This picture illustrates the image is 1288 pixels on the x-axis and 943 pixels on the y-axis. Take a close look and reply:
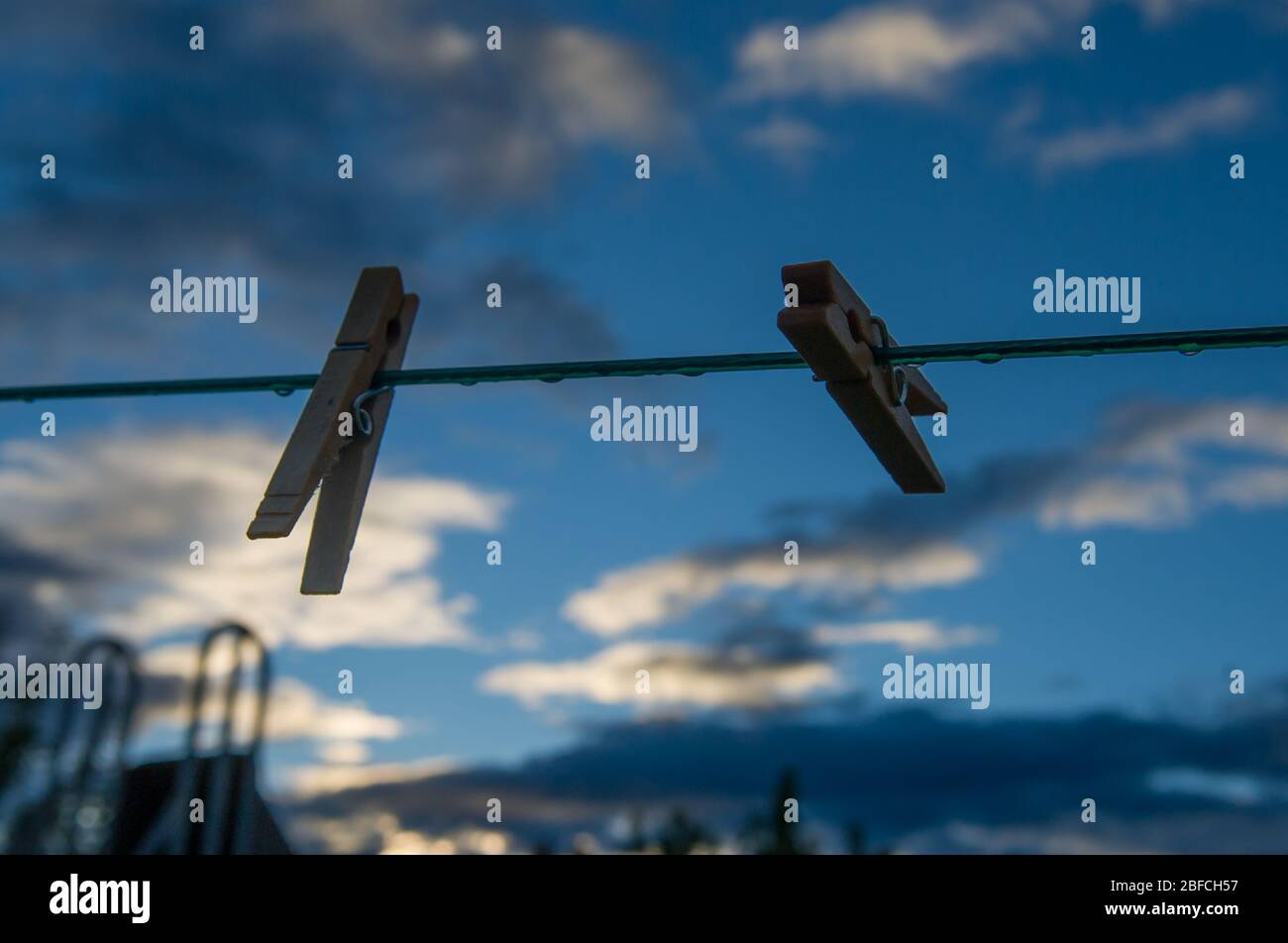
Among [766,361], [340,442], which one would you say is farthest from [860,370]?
[340,442]

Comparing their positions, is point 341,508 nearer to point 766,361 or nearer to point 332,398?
point 332,398

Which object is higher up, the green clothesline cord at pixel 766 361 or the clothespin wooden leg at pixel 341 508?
the green clothesline cord at pixel 766 361

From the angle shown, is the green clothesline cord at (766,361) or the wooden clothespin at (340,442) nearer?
the green clothesline cord at (766,361)

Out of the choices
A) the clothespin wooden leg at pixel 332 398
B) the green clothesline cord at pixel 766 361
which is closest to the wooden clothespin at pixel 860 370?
the green clothesline cord at pixel 766 361

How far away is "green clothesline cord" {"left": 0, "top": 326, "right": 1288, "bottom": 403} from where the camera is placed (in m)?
3.43

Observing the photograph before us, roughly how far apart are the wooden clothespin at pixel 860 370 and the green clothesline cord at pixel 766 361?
0.32 ft

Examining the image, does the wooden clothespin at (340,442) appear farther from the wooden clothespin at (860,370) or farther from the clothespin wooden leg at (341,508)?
the wooden clothespin at (860,370)

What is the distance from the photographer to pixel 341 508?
3986 mm

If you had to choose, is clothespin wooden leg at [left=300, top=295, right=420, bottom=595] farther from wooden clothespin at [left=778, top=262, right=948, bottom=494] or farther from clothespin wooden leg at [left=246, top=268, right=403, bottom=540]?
wooden clothespin at [left=778, top=262, right=948, bottom=494]

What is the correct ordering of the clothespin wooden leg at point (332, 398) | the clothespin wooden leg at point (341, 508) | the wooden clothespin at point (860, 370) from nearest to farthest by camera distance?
the wooden clothespin at point (860, 370), the clothespin wooden leg at point (332, 398), the clothespin wooden leg at point (341, 508)

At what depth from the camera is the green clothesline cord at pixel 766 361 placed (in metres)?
3.43

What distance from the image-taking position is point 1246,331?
3484mm
